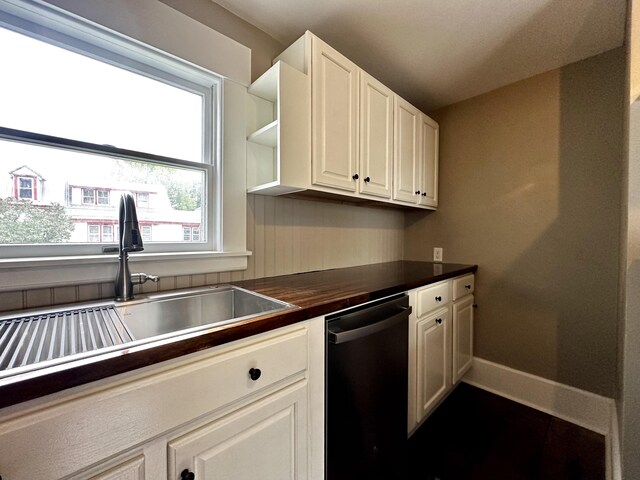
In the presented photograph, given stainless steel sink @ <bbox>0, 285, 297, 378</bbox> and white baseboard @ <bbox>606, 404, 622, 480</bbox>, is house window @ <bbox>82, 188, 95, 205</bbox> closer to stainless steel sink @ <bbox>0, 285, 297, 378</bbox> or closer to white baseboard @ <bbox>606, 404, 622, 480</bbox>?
stainless steel sink @ <bbox>0, 285, 297, 378</bbox>

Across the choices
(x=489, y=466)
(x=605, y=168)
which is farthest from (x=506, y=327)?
(x=605, y=168)

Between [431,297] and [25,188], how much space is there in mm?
1879

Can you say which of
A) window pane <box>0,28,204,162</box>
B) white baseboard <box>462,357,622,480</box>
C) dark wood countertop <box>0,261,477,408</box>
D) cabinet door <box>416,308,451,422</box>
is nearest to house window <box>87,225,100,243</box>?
window pane <box>0,28,204,162</box>

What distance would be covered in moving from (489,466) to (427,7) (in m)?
2.34

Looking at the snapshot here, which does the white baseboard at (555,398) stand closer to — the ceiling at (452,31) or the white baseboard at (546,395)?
the white baseboard at (546,395)

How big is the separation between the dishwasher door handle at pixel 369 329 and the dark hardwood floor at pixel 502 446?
0.80 m

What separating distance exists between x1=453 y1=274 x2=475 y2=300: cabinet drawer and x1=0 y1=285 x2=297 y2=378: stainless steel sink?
4.61ft

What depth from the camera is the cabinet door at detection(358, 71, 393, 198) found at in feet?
5.26

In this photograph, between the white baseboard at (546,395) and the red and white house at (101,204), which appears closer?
the red and white house at (101,204)

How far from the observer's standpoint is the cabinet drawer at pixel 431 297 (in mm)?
1476

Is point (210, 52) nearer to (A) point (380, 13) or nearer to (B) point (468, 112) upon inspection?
(A) point (380, 13)

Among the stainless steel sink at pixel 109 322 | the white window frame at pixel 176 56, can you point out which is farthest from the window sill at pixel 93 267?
the stainless steel sink at pixel 109 322

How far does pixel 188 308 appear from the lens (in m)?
1.15

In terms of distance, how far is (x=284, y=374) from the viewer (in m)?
0.86
